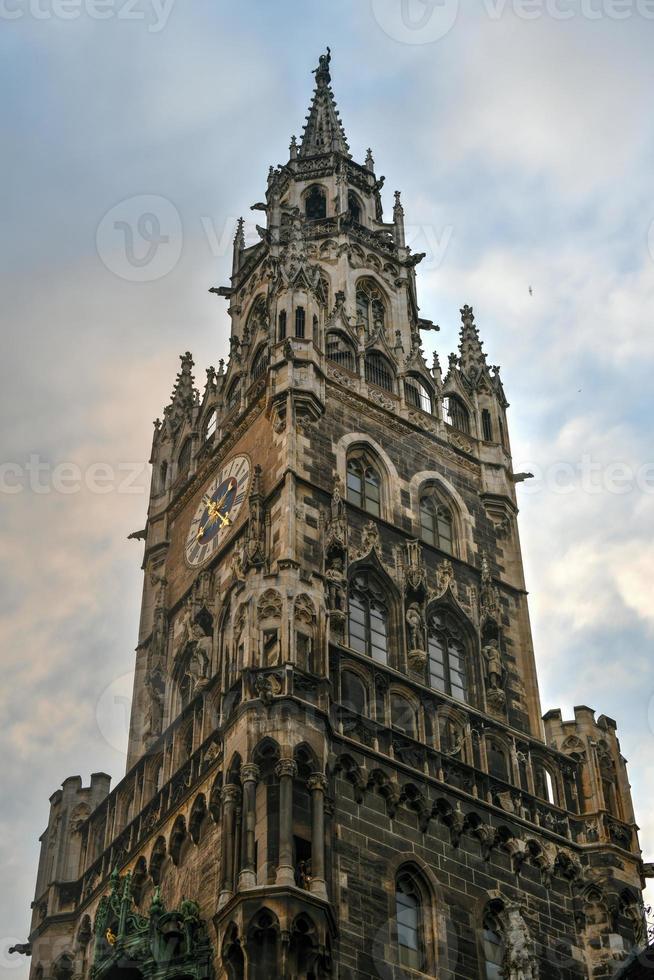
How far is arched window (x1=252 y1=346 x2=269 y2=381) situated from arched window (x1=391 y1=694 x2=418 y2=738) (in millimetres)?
13029

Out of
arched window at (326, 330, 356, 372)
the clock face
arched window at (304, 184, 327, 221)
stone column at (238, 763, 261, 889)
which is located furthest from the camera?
arched window at (304, 184, 327, 221)

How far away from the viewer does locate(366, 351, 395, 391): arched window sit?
52.9 meters

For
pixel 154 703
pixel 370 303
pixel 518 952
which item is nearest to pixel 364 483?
pixel 154 703

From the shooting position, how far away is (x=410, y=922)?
125ft

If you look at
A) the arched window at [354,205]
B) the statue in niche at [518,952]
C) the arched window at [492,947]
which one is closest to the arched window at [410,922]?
the arched window at [492,947]

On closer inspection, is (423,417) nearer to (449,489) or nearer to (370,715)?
(449,489)

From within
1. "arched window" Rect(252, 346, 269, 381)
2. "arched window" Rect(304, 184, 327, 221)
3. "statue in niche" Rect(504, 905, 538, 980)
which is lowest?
"statue in niche" Rect(504, 905, 538, 980)

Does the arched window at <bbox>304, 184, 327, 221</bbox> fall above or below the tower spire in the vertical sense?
below

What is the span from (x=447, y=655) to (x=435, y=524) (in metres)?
4.90

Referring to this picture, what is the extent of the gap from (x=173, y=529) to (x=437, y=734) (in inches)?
550

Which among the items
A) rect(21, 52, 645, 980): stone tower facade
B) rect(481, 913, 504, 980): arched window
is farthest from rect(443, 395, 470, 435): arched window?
rect(481, 913, 504, 980): arched window

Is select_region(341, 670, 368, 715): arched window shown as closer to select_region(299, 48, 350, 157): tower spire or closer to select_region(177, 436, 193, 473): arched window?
select_region(177, 436, 193, 473): arched window

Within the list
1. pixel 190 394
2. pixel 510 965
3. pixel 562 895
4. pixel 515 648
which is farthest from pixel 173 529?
pixel 510 965

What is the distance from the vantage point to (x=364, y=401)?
51.0 m
